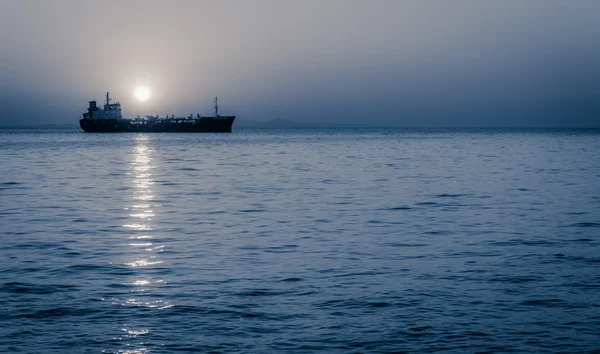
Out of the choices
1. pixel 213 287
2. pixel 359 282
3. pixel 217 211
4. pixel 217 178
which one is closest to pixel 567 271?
pixel 359 282

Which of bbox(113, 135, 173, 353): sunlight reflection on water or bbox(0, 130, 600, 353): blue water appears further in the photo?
bbox(113, 135, 173, 353): sunlight reflection on water

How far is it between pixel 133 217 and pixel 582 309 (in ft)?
52.8

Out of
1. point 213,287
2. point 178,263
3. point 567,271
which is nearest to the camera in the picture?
point 213,287

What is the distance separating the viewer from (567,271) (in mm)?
14406

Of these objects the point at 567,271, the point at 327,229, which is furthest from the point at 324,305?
the point at 327,229

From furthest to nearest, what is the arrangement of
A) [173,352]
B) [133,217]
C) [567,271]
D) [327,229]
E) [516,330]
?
[133,217] < [327,229] < [567,271] < [516,330] < [173,352]

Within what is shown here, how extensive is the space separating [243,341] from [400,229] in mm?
11518

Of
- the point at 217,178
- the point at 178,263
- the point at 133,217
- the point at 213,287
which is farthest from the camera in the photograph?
the point at 217,178

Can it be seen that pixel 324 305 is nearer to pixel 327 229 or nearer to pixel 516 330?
pixel 516 330

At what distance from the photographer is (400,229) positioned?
20.7 m

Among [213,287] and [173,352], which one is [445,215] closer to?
[213,287]

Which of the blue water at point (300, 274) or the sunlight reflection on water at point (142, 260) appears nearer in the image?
the blue water at point (300, 274)

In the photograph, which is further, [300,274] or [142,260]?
[142,260]

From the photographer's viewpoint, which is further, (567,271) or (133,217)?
(133,217)
